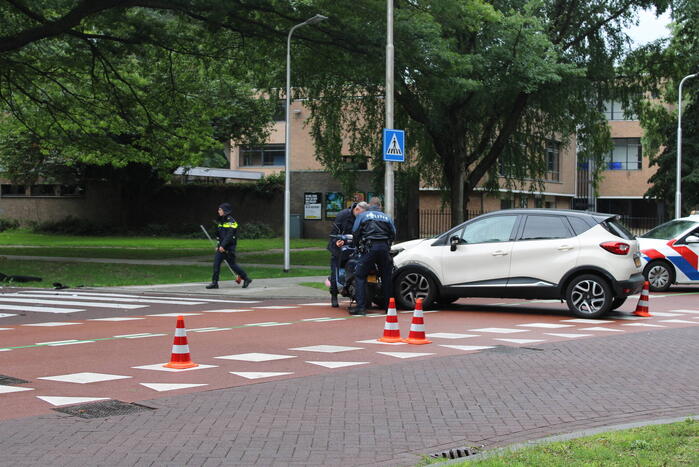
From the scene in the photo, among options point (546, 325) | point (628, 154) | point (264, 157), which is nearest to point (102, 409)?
point (546, 325)

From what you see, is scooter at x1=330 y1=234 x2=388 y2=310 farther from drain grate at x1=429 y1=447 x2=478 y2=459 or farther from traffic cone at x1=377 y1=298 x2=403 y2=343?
drain grate at x1=429 y1=447 x2=478 y2=459

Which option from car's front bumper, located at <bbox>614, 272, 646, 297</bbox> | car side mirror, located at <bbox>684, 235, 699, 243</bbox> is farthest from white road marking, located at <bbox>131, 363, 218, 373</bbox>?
car side mirror, located at <bbox>684, 235, 699, 243</bbox>

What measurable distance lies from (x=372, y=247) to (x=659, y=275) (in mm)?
9263

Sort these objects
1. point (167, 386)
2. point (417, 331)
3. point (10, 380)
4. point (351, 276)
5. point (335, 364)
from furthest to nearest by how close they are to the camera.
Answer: point (351, 276) → point (417, 331) → point (335, 364) → point (10, 380) → point (167, 386)

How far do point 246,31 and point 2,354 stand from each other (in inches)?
624

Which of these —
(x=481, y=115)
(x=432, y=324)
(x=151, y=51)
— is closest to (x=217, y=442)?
(x=432, y=324)

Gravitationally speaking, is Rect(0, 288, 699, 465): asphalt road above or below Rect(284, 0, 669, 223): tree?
below

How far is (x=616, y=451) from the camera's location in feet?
17.1

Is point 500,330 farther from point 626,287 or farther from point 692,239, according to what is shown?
point 692,239

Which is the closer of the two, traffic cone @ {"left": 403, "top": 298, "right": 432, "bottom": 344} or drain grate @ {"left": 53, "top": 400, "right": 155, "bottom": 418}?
drain grate @ {"left": 53, "top": 400, "right": 155, "bottom": 418}

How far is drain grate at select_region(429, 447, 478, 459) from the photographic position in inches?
215

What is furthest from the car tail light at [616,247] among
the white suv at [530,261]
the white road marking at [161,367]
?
the white road marking at [161,367]

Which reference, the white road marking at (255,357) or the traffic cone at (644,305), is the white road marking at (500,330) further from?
the white road marking at (255,357)

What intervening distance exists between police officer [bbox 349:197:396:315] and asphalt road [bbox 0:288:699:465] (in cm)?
54
